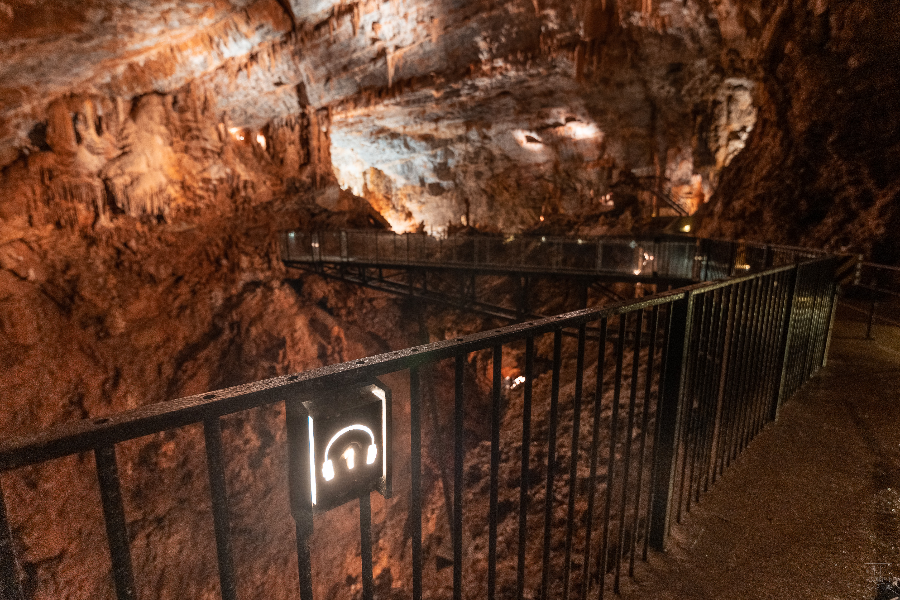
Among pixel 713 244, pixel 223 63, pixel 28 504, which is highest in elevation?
pixel 223 63

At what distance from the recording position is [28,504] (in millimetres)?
10000

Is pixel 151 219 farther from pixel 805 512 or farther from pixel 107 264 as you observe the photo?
pixel 805 512

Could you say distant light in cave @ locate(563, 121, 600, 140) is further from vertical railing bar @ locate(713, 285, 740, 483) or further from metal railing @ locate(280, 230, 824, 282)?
vertical railing bar @ locate(713, 285, 740, 483)

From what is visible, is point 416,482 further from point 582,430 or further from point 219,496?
point 582,430

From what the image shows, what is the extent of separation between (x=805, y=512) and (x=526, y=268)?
27.7ft

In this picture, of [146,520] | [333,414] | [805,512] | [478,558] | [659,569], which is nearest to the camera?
[333,414]

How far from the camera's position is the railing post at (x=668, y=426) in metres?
2.68

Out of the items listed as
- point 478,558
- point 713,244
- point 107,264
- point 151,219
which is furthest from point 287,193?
point 478,558

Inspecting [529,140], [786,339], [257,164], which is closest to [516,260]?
[786,339]

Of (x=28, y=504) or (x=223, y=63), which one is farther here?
(x=223, y=63)

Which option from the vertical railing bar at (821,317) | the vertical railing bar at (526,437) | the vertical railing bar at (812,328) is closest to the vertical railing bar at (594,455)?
the vertical railing bar at (526,437)

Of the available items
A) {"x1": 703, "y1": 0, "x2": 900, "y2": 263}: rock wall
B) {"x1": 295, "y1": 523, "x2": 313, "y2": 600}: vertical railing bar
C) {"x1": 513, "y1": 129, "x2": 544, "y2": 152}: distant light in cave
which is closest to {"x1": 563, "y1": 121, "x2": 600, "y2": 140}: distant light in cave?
{"x1": 513, "y1": 129, "x2": 544, "y2": 152}: distant light in cave

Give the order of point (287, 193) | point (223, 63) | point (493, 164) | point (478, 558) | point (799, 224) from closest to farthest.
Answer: point (478, 558) < point (799, 224) < point (223, 63) < point (287, 193) < point (493, 164)

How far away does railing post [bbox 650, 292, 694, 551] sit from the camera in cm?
268
